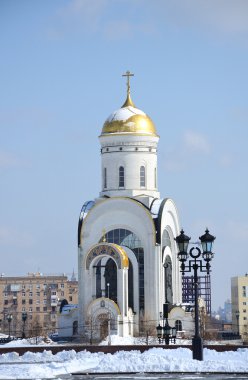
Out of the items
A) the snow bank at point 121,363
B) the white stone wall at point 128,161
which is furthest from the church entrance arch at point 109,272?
the snow bank at point 121,363

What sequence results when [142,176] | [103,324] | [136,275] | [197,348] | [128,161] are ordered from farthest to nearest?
[142,176], [128,161], [136,275], [103,324], [197,348]

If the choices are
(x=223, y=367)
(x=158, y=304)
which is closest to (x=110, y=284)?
(x=158, y=304)

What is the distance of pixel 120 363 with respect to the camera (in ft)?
102

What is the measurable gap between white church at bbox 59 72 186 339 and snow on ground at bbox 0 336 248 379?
26714 mm

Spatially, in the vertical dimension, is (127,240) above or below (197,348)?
above

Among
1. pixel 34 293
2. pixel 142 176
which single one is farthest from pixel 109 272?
pixel 34 293

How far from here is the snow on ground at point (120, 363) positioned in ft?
98.2

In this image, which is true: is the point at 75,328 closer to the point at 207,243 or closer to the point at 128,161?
the point at 128,161

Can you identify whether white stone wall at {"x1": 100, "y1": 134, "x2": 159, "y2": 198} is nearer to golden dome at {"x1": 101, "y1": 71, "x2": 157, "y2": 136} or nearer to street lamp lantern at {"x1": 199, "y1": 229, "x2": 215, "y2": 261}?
golden dome at {"x1": 101, "y1": 71, "x2": 157, "y2": 136}

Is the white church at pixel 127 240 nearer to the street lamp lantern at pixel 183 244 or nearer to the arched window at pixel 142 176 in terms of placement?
the arched window at pixel 142 176

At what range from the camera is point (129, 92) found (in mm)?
69062

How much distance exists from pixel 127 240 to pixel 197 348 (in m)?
33.4

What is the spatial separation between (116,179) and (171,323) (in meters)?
8.59

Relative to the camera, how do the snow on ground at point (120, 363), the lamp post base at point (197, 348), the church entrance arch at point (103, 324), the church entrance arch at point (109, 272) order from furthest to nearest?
the church entrance arch at point (109, 272) < the church entrance arch at point (103, 324) < the lamp post base at point (197, 348) < the snow on ground at point (120, 363)
